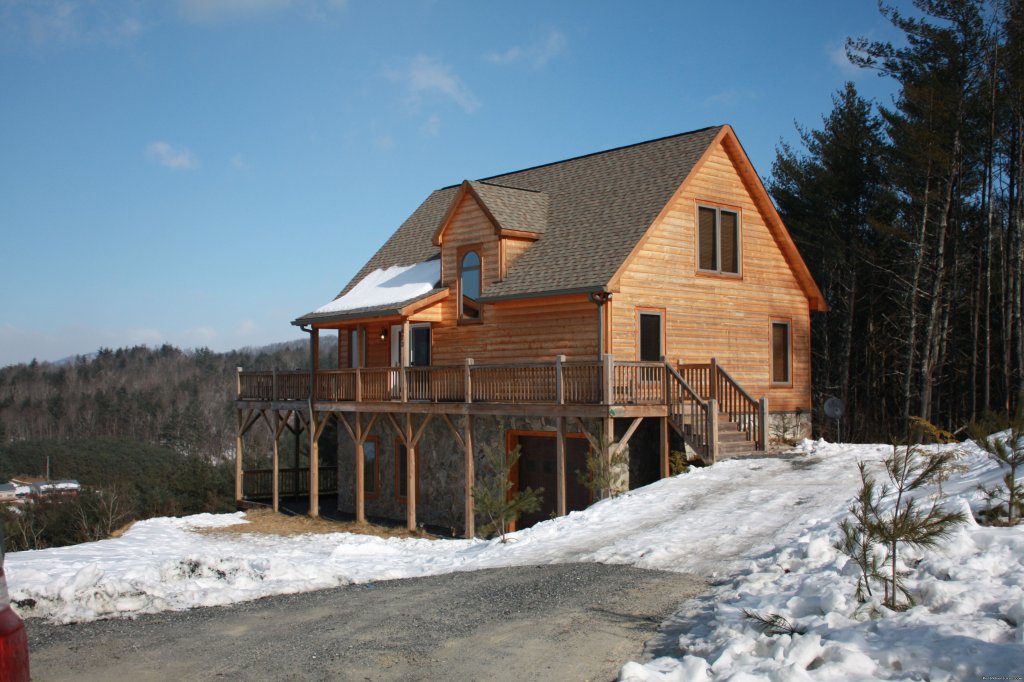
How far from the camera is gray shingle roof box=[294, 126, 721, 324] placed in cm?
2156

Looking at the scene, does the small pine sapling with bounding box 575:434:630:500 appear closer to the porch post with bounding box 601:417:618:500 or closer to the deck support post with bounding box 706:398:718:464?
the porch post with bounding box 601:417:618:500

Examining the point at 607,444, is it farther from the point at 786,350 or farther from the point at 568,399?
the point at 786,350

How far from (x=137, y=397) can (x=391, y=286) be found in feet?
313

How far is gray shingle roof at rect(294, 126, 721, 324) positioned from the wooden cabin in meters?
0.06

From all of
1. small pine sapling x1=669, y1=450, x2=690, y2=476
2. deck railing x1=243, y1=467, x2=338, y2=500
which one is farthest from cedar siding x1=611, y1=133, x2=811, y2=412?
deck railing x1=243, y1=467, x2=338, y2=500

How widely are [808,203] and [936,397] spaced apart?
8213 mm

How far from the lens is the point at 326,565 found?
1195 cm

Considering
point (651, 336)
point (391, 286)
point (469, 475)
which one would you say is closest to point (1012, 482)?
point (651, 336)

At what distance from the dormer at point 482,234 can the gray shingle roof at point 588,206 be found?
57 millimetres

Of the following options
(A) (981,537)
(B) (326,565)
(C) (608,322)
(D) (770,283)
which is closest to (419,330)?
(C) (608,322)

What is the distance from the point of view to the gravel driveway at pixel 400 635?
6.96 metres

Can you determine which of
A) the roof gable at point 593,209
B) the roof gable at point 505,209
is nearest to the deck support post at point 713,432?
the roof gable at point 593,209

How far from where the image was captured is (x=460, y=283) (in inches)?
969

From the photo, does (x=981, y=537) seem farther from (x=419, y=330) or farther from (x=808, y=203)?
(x=808, y=203)
